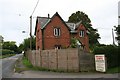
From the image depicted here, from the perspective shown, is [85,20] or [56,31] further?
[85,20]

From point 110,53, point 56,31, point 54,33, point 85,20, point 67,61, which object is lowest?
point 67,61

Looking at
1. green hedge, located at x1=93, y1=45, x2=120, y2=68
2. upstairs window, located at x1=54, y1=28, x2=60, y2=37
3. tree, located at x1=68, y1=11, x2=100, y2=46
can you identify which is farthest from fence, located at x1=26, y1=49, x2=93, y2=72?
tree, located at x1=68, y1=11, x2=100, y2=46

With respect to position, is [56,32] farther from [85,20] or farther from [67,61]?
[85,20]

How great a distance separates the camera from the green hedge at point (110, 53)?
22.9m

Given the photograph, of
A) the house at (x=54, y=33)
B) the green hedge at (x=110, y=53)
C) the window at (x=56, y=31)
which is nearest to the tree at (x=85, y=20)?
the house at (x=54, y=33)

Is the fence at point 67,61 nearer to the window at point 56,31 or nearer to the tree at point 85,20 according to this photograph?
the window at point 56,31

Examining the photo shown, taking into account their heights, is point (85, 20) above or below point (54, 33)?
above

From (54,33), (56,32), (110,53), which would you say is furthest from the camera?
(56,32)

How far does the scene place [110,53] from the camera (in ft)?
75.9

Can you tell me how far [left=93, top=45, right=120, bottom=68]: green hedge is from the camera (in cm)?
2291

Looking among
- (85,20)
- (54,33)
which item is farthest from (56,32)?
(85,20)

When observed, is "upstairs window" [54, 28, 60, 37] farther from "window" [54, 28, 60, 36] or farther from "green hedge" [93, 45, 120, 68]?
"green hedge" [93, 45, 120, 68]

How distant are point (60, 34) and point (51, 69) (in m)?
18.9

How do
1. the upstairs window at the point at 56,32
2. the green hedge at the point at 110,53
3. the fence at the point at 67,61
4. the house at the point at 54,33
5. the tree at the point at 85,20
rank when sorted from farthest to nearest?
the tree at the point at 85,20, the upstairs window at the point at 56,32, the house at the point at 54,33, the green hedge at the point at 110,53, the fence at the point at 67,61
